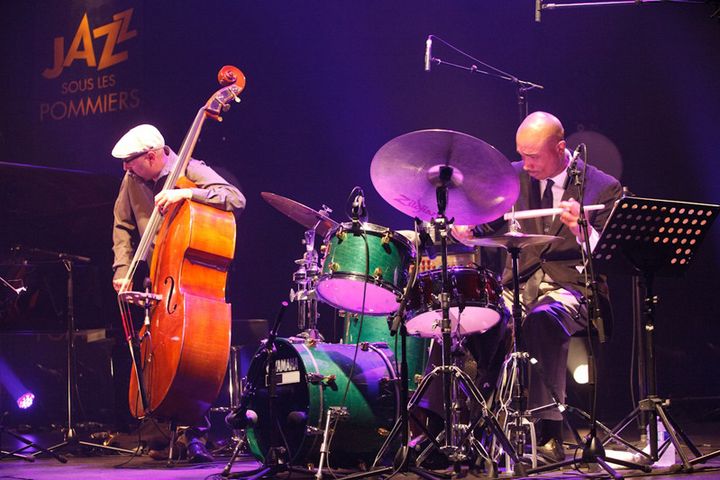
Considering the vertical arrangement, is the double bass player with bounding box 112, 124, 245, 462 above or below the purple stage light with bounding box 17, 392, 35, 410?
above

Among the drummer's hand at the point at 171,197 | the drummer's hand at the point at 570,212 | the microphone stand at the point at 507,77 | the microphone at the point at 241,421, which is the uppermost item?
the microphone stand at the point at 507,77

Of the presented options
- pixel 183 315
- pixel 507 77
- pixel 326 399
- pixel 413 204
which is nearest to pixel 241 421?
pixel 326 399

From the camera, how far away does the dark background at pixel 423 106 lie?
22.5 feet

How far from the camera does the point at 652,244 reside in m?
3.90

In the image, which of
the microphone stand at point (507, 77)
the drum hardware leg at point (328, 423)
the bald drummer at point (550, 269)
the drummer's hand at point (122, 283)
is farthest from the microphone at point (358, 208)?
the microphone stand at point (507, 77)

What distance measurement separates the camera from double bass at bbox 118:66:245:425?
4.57 meters

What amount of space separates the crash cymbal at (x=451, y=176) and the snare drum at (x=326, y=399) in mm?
950

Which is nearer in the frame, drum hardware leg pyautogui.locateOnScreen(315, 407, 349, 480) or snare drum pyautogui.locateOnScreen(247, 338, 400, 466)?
drum hardware leg pyautogui.locateOnScreen(315, 407, 349, 480)

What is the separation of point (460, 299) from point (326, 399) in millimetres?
889

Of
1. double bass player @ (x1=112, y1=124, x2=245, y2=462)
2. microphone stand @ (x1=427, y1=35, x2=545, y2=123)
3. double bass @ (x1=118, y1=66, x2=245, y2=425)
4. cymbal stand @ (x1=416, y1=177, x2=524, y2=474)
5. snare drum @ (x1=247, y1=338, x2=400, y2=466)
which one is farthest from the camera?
microphone stand @ (x1=427, y1=35, x2=545, y2=123)

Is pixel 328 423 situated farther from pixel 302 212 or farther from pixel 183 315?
pixel 302 212

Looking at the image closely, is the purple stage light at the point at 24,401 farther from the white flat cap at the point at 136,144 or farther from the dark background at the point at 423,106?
the white flat cap at the point at 136,144

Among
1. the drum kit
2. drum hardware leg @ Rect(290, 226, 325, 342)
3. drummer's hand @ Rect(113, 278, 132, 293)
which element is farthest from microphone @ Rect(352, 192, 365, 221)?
drummer's hand @ Rect(113, 278, 132, 293)

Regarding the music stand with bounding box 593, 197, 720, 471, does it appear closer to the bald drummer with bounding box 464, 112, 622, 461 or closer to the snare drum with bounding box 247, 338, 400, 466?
the bald drummer with bounding box 464, 112, 622, 461
